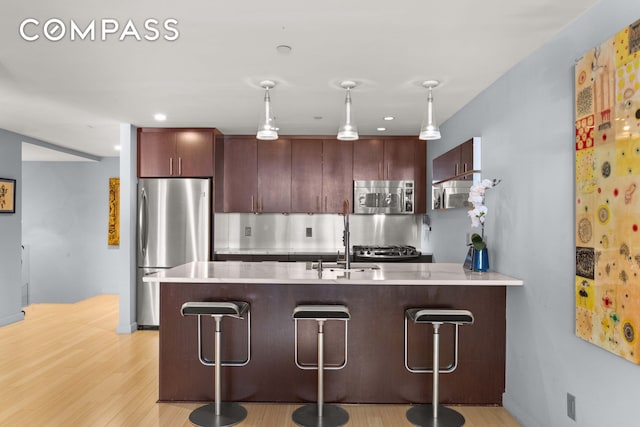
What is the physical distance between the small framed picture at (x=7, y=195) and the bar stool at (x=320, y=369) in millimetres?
4423

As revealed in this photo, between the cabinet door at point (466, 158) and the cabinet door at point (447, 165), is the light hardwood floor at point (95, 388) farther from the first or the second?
the cabinet door at point (447, 165)

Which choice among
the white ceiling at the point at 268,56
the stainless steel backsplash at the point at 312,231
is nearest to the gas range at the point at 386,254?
the stainless steel backsplash at the point at 312,231

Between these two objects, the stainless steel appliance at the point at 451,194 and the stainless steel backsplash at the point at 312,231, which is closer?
the stainless steel appliance at the point at 451,194

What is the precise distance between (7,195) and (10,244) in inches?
24.7

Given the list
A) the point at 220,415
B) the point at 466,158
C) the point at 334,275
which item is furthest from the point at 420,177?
the point at 220,415

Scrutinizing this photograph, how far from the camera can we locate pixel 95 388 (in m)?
3.41

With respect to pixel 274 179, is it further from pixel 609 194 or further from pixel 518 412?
pixel 609 194

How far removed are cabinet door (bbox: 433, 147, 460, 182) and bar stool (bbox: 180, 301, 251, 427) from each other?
7.85 ft

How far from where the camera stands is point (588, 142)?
2127 millimetres

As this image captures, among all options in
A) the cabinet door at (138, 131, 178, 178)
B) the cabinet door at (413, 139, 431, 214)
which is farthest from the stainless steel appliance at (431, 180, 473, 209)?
the cabinet door at (138, 131, 178, 178)

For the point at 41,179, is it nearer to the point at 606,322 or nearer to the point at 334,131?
the point at 334,131

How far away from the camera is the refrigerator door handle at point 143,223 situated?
16.9 feet

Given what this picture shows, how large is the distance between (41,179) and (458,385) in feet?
24.7

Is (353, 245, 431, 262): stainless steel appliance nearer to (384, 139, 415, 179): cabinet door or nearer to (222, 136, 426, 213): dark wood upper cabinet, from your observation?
(222, 136, 426, 213): dark wood upper cabinet
